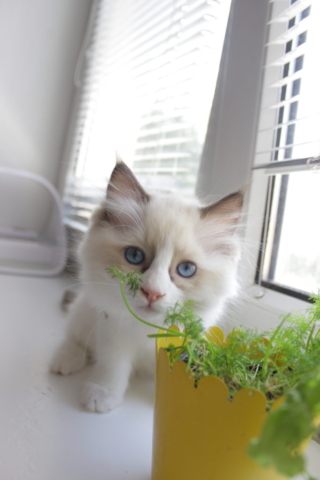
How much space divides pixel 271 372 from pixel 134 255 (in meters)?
0.34

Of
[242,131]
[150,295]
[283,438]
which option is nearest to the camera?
[283,438]

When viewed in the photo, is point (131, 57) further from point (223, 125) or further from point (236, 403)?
point (236, 403)

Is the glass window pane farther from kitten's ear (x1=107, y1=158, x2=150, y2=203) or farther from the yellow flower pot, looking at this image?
the yellow flower pot

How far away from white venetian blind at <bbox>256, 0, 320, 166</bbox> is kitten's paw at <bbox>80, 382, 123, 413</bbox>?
0.76 metres

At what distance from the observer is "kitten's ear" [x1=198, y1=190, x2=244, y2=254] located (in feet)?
2.63

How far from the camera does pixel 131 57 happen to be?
6.69 feet

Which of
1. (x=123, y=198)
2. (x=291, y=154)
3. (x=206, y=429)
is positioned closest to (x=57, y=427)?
(x=206, y=429)

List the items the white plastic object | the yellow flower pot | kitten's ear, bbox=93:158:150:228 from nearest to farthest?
the yellow flower pot, kitten's ear, bbox=93:158:150:228, the white plastic object

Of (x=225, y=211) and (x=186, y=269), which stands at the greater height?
(x=225, y=211)

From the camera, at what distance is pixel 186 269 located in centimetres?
75

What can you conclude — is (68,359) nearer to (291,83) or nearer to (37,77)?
(291,83)

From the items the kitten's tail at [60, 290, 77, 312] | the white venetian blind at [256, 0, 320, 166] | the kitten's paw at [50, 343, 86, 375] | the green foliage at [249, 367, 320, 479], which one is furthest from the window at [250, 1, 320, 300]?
the green foliage at [249, 367, 320, 479]

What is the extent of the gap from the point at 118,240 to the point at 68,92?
222 cm

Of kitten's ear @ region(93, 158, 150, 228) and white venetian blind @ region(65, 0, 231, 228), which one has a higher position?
white venetian blind @ region(65, 0, 231, 228)
